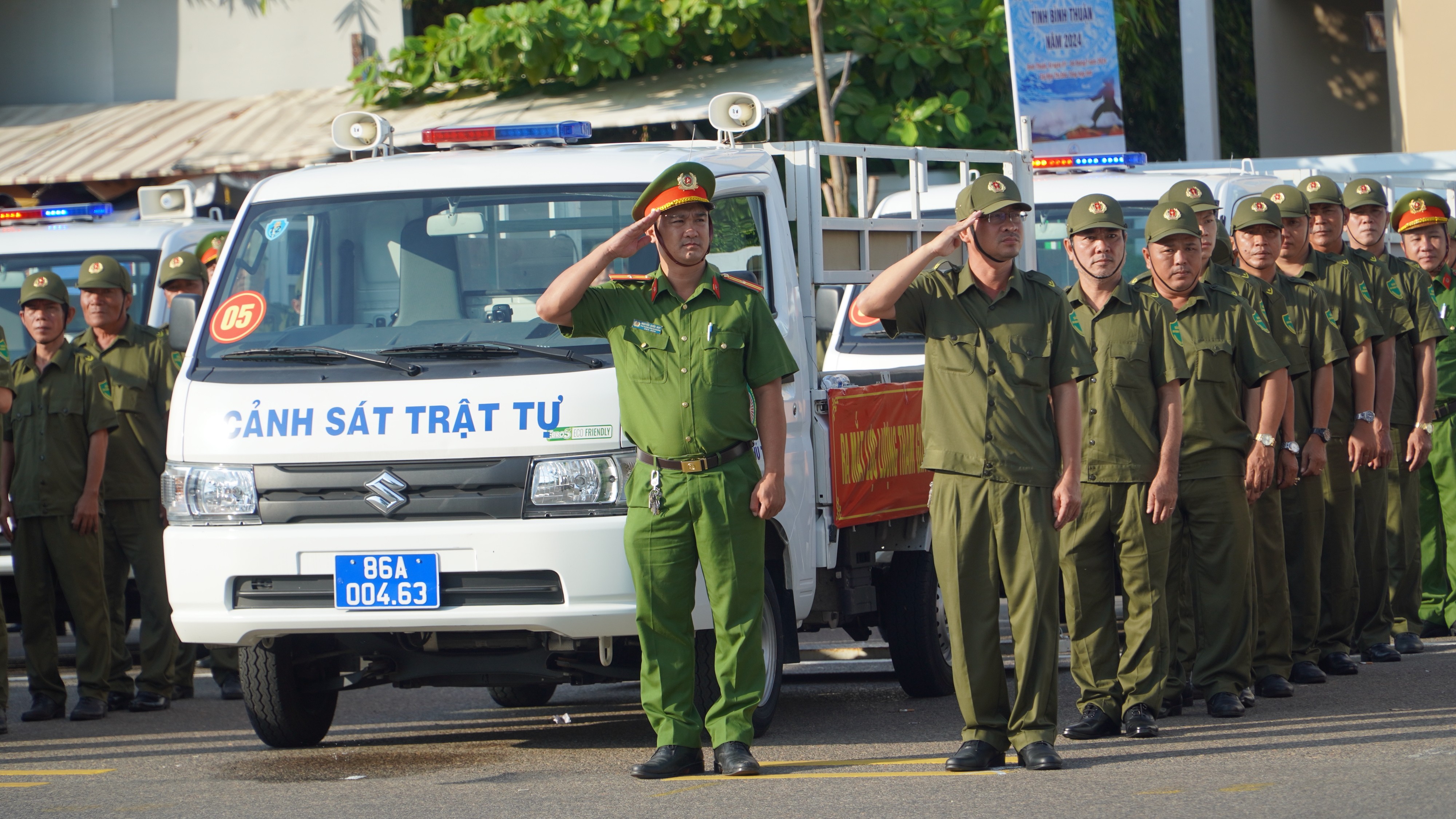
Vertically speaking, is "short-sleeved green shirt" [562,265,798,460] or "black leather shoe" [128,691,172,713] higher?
"short-sleeved green shirt" [562,265,798,460]

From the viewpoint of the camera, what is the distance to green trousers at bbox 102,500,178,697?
8797 millimetres

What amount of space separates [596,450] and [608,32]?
9.15m

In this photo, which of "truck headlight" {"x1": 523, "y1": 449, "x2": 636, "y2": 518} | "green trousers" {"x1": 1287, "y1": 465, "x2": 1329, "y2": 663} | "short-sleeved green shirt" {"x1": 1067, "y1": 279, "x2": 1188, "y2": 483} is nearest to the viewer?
"truck headlight" {"x1": 523, "y1": 449, "x2": 636, "y2": 518}

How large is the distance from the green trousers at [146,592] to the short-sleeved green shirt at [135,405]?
90mm

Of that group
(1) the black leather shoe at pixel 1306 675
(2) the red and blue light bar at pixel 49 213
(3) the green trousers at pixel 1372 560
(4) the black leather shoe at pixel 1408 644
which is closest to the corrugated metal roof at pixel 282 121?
(2) the red and blue light bar at pixel 49 213

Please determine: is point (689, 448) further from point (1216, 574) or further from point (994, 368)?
point (1216, 574)

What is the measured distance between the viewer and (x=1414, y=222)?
9.48 m

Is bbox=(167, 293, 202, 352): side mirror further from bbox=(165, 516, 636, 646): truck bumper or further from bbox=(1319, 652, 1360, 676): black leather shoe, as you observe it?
bbox=(1319, 652, 1360, 676): black leather shoe

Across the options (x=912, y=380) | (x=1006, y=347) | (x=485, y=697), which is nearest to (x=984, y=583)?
(x=1006, y=347)

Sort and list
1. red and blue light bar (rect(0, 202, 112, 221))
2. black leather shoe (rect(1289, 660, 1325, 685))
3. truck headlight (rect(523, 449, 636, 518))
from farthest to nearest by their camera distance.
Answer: red and blue light bar (rect(0, 202, 112, 221)), black leather shoe (rect(1289, 660, 1325, 685)), truck headlight (rect(523, 449, 636, 518))

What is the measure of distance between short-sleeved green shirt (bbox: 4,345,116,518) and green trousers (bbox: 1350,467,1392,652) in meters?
5.77

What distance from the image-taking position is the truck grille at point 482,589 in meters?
6.30

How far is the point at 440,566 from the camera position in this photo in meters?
6.31

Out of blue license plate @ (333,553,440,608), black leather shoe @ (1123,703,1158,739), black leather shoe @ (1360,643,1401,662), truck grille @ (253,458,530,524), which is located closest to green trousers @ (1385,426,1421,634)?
black leather shoe @ (1360,643,1401,662)
